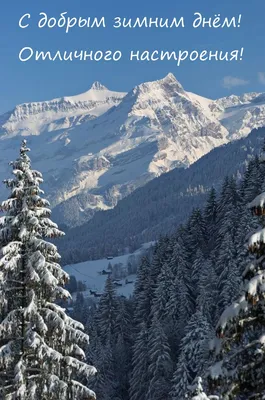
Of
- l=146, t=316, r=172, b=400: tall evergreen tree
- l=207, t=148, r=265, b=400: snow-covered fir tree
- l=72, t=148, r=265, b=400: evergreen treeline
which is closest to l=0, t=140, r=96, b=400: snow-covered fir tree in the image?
l=207, t=148, r=265, b=400: snow-covered fir tree

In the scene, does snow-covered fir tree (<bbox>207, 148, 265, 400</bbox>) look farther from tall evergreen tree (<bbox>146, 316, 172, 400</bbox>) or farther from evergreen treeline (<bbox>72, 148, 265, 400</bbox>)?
tall evergreen tree (<bbox>146, 316, 172, 400</bbox>)

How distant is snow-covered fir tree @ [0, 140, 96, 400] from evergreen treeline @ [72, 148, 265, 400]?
32.7 meters

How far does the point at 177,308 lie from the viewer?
223ft

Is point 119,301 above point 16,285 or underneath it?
above

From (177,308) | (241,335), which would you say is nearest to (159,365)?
(177,308)

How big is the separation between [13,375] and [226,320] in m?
8.53

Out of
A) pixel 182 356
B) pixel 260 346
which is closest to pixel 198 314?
pixel 182 356

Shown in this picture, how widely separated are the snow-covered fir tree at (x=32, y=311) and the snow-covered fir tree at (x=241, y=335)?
6659 mm

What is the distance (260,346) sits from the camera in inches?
428

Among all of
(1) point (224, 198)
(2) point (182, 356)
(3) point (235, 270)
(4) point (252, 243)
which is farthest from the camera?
(1) point (224, 198)

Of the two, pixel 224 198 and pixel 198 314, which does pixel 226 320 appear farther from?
pixel 224 198

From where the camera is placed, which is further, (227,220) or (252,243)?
(227,220)

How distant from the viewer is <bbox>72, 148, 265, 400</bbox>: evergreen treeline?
180ft

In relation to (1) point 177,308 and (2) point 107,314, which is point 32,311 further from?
(2) point 107,314
